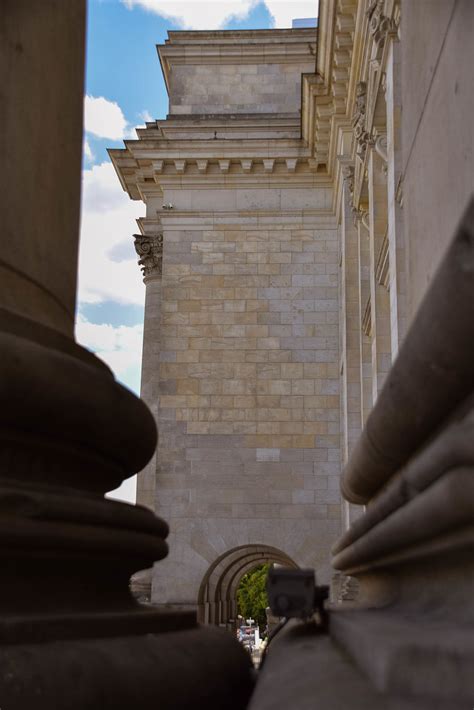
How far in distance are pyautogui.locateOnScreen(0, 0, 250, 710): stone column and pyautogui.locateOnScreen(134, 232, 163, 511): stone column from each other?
1887 centimetres

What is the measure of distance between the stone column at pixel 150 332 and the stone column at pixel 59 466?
1887cm

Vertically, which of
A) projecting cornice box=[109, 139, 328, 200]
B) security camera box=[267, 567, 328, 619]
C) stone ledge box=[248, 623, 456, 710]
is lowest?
stone ledge box=[248, 623, 456, 710]

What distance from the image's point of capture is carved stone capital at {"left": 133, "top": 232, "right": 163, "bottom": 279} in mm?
22812

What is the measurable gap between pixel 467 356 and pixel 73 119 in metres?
1.58

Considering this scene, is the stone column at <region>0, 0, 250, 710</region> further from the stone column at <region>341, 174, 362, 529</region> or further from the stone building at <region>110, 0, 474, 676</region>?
the stone column at <region>341, 174, 362, 529</region>

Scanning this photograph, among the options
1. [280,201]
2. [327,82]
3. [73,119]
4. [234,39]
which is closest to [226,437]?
[280,201]

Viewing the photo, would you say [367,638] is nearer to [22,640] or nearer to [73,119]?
[22,640]

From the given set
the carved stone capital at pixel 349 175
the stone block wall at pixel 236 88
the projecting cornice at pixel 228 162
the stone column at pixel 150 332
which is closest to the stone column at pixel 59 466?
the carved stone capital at pixel 349 175

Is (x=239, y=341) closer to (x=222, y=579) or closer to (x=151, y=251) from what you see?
(x=151, y=251)

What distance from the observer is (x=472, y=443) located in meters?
1.54

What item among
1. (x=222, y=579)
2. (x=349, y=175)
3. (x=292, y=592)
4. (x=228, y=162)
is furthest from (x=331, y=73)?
(x=292, y=592)

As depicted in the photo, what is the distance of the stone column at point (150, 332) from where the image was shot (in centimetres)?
2178

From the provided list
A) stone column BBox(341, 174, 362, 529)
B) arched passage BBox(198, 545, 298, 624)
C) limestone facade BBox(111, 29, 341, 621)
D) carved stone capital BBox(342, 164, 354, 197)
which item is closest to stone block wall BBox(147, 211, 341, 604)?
limestone facade BBox(111, 29, 341, 621)

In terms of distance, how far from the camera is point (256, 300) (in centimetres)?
2091
